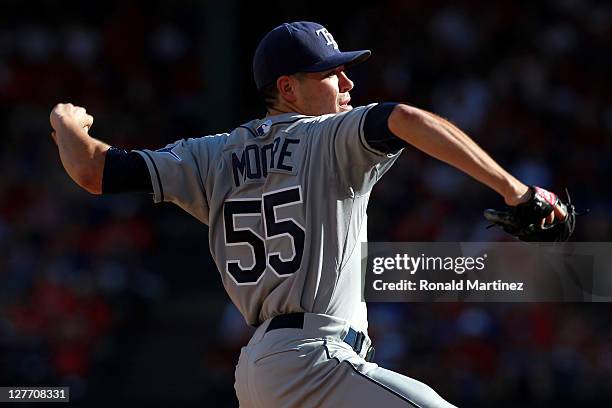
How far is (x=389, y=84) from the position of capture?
10.5 meters

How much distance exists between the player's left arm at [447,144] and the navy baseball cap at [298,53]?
54 centimetres

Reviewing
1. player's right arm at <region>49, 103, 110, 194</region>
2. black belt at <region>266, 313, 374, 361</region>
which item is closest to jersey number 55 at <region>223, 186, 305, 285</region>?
black belt at <region>266, 313, 374, 361</region>

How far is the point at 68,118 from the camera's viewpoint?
11.0 feet

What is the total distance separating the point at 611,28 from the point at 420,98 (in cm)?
181

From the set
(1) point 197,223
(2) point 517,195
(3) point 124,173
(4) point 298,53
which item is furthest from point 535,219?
Answer: (1) point 197,223

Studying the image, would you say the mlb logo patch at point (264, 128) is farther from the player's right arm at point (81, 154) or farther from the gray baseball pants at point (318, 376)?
the gray baseball pants at point (318, 376)

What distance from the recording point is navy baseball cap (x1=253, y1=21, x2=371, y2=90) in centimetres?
328

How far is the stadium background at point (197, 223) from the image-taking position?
791 cm

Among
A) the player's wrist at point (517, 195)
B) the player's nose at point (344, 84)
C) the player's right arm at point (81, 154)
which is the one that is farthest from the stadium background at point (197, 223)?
the player's wrist at point (517, 195)

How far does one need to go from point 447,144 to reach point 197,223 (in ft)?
27.7

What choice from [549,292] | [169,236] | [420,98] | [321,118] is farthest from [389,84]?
[321,118]

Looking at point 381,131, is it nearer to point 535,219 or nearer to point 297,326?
point 535,219

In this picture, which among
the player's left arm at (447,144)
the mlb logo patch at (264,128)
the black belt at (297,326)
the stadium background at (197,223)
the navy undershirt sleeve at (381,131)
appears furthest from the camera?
the stadium background at (197,223)

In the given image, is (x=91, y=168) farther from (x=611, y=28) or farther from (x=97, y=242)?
(x=611, y=28)
